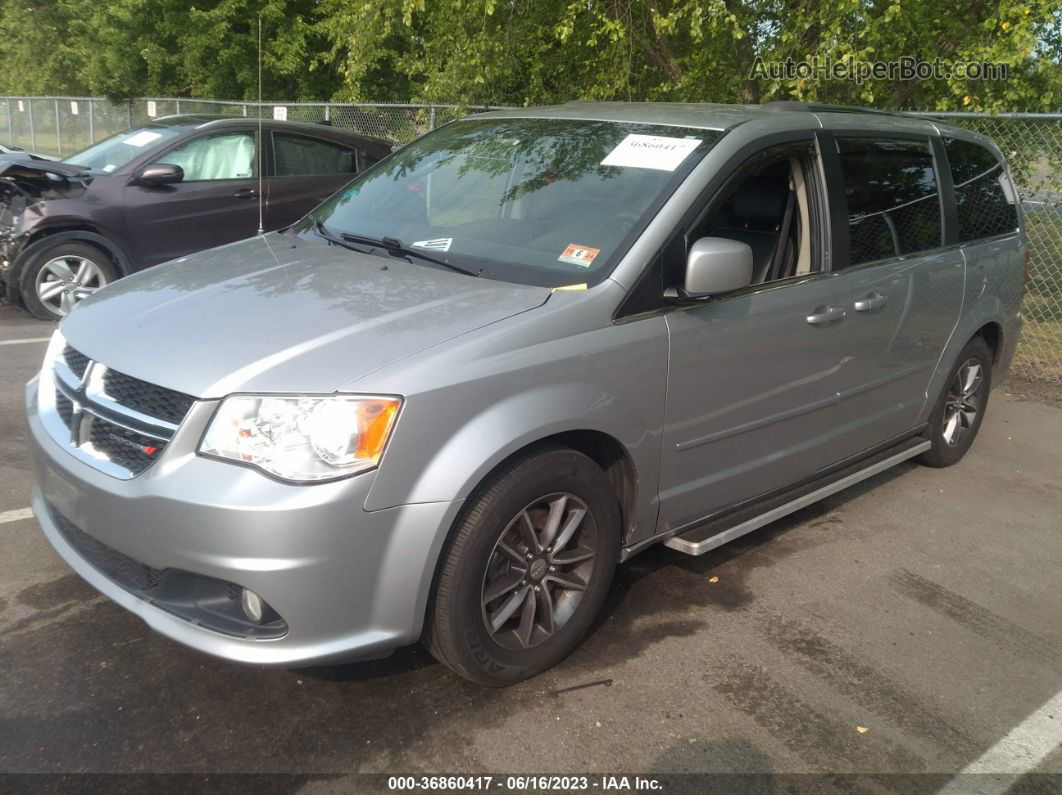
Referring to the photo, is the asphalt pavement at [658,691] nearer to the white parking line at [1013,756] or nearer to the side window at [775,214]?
the white parking line at [1013,756]

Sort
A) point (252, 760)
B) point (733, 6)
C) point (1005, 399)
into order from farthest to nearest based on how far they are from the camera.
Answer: point (733, 6) → point (1005, 399) → point (252, 760)

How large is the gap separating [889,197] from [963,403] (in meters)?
1.65

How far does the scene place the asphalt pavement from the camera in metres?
2.76

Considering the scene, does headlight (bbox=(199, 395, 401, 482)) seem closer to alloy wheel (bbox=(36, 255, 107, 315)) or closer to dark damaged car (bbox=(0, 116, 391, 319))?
dark damaged car (bbox=(0, 116, 391, 319))

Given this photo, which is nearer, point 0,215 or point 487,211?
point 487,211

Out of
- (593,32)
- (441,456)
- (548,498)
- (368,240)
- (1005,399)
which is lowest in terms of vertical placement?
(1005,399)

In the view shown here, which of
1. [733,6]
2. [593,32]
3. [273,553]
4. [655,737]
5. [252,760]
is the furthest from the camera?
[593,32]

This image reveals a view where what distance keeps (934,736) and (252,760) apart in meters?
2.11

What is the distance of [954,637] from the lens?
3639 mm

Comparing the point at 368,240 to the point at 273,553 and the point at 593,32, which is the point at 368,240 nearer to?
the point at 273,553

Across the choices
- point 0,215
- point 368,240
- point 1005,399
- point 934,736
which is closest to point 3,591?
point 368,240

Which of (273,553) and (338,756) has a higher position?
(273,553)

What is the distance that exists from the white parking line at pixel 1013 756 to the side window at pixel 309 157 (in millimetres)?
7381

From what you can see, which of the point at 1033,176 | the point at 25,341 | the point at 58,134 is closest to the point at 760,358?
the point at 25,341
